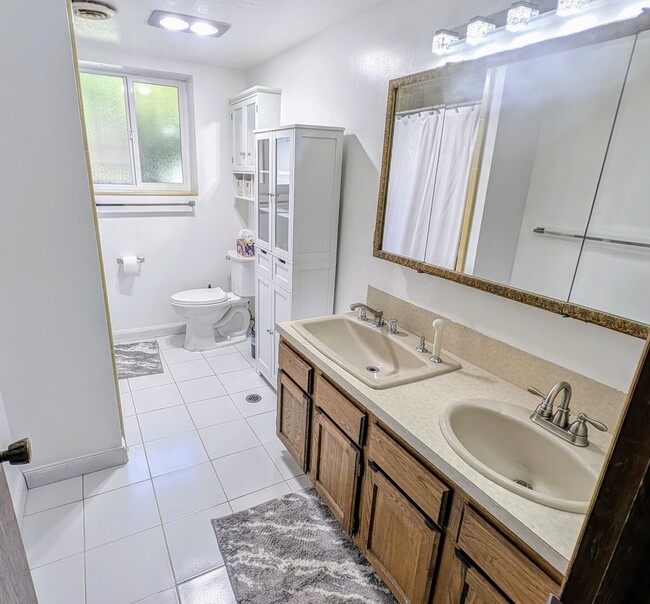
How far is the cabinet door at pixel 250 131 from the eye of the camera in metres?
3.20

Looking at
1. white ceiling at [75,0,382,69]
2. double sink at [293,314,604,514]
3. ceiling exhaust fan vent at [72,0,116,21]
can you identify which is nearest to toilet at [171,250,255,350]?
white ceiling at [75,0,382,69]

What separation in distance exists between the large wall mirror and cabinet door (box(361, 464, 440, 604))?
81cm

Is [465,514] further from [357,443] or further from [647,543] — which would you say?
[647,543]

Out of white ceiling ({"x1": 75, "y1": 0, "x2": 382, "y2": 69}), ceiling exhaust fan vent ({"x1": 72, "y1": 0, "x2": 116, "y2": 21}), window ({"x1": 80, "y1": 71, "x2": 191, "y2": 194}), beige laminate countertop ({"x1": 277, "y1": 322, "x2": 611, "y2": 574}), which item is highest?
white ceiling ({"x1": 75, "y1": 0, "x2": 382, "y2": 69})

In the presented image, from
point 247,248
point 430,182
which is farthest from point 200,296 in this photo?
point 430,182

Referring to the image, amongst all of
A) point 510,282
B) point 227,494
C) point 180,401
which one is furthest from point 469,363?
point 180,401

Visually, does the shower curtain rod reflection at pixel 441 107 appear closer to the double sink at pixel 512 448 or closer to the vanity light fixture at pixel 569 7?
the vanity light fixture at pixel 569 7

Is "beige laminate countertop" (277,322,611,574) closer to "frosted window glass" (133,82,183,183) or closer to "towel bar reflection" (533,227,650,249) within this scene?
"towel bar reflection" (533,227,650,249)

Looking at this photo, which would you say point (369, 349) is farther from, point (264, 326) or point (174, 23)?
point (174, 23)

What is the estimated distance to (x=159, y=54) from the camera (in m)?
3.22

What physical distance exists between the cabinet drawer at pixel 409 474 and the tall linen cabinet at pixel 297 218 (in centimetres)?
124

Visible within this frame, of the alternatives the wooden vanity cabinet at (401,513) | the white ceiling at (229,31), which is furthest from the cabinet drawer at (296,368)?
the white ceiling at (229,31)

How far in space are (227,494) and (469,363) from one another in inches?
53.0

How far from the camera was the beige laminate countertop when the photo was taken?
912mm
